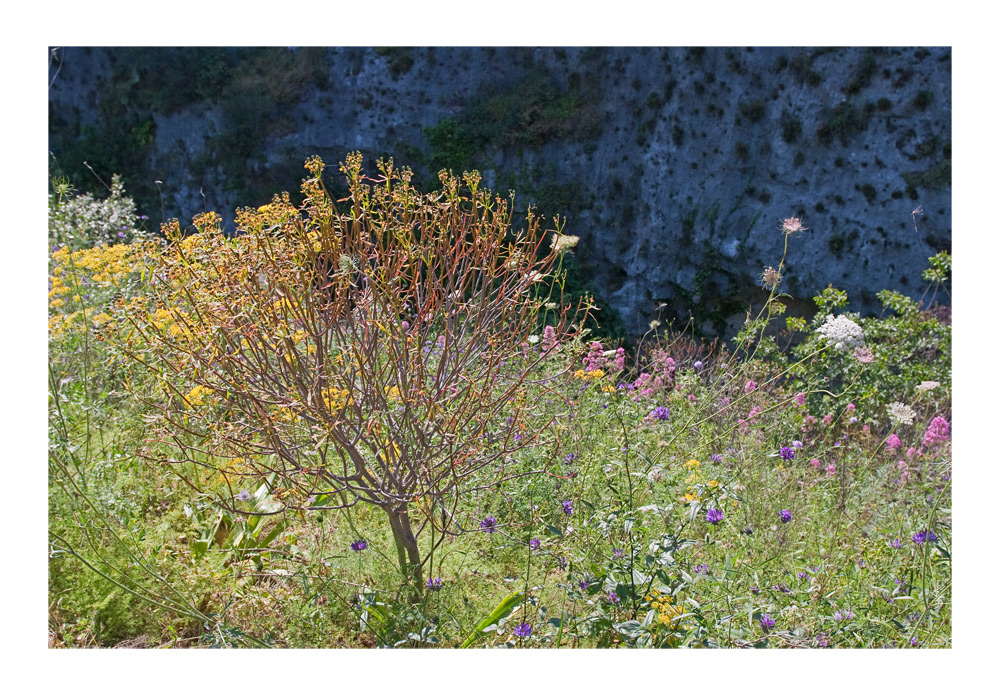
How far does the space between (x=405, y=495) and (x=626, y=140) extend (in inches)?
191

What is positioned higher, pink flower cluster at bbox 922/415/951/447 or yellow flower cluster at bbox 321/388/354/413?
yellow flower cluster at bbox 321/388/354/413

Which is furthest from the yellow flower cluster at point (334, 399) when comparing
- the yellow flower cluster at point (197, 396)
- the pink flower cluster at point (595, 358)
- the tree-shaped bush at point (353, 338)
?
the pink flower cluster at point (595, 358)

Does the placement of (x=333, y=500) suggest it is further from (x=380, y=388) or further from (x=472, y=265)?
(x=472, y=265)

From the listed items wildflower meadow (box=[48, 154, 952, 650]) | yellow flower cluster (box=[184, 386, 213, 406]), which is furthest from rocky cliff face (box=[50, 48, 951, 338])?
wildflower meadow (box=[48, 154, 952, 650])

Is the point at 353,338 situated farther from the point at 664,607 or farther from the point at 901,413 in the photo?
→ the point at 901,413

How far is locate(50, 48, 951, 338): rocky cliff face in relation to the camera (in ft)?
14.3

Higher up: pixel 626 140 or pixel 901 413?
pixel 626 140

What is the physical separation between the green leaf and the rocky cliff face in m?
2.39

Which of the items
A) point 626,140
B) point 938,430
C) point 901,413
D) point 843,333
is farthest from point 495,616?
point 626,140

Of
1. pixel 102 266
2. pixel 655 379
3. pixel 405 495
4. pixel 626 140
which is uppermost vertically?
pixel 626 140

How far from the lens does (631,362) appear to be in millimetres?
4223

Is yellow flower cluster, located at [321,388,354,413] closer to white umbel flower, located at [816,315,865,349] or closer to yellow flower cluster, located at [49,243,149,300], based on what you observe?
yellow flower cluster, located at [49,243,149,300]

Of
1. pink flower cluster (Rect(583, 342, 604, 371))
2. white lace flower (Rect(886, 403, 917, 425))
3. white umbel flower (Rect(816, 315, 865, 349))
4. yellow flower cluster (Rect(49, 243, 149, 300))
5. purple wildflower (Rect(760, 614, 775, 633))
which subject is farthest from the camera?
white umbel flower (Rect(816, 315, 865, 349))

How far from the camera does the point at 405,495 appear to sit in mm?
1958
